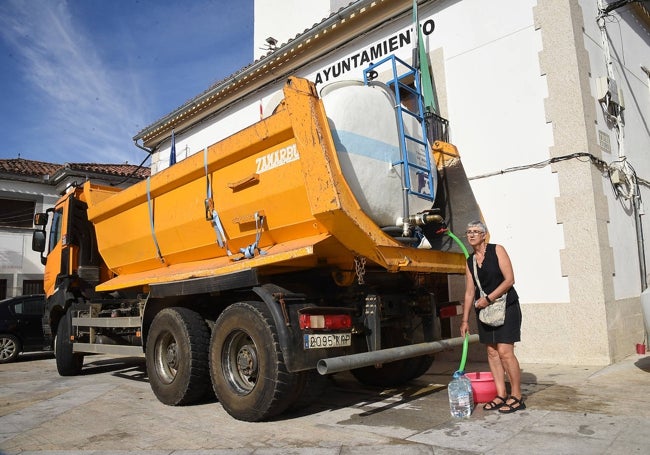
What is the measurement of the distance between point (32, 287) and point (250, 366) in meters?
17.9

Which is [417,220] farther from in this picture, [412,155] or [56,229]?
[56,229]

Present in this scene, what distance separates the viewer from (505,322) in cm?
408

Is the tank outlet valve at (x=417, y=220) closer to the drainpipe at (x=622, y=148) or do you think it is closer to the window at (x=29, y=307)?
the drainpipe at (x=622, y=148)

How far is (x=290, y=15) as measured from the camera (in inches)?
553

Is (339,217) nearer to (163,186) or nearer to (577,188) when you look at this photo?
(163,186)

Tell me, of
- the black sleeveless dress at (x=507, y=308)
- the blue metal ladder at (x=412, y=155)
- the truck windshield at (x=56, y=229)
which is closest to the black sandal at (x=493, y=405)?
the black sleeveless dress at (x=507, y=308)

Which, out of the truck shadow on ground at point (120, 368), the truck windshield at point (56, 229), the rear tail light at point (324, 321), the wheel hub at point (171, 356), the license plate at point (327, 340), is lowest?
the truck shadow on ground at point (120, 368)

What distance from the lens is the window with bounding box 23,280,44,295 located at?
18.7 metres

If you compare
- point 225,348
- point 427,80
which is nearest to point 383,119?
point 225,348

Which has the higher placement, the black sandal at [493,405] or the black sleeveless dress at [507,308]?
the black sleeveless dress at [507,308]

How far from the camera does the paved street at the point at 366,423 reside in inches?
130

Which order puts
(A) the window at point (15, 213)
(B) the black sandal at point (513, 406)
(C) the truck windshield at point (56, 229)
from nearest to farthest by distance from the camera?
(B) the black sandal at point (513, 406) → (C) the truck windshield at point (56, 229) → (A) the window at point (15, 213)

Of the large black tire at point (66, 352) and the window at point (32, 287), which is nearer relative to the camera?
the large black tire at point (66, 352)

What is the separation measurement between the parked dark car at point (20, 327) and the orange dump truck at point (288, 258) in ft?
20.5
